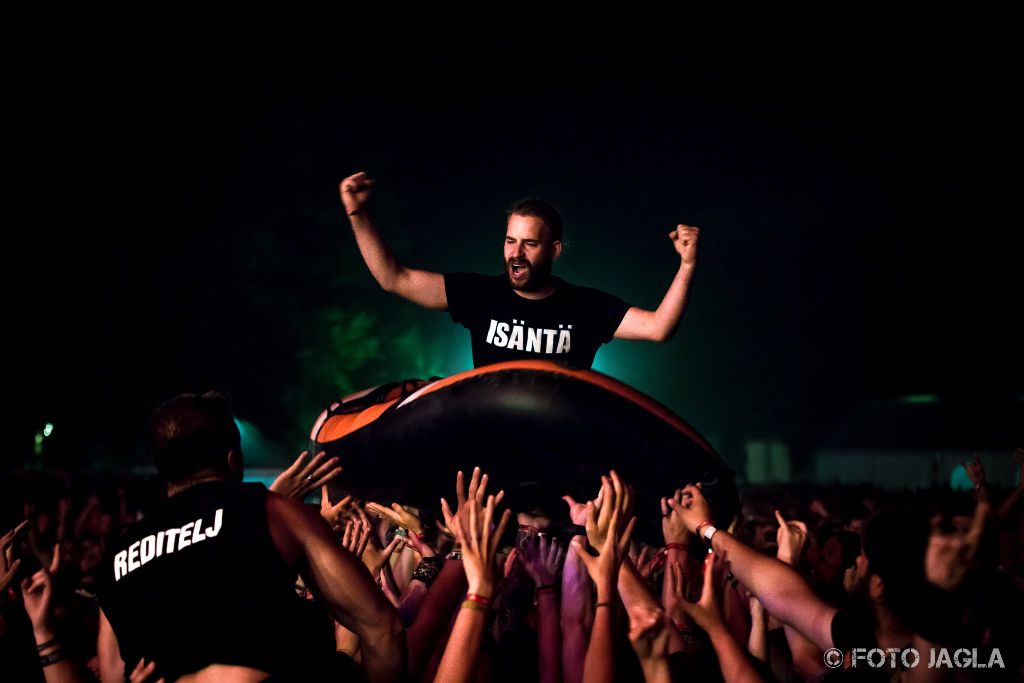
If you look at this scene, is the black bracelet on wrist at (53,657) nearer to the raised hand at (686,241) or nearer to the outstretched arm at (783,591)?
the outstretched arm at (783,591)

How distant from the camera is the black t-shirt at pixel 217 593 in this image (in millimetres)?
2650

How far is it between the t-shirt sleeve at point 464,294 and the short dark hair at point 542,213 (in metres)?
0.39

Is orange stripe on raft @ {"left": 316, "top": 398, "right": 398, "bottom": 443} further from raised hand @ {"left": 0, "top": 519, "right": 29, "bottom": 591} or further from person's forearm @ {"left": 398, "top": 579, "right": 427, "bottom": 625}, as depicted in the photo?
raised hand @ {"left": 0, "top": 519, "right": 29, "bottom": 591}

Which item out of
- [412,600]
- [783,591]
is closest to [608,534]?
[783,591]

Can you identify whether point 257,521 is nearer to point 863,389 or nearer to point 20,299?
point 20,299

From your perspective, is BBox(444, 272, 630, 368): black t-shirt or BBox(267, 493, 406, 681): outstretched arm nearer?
BBox(267, 493, 406, 681): outstretched arm

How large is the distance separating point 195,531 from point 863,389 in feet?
213

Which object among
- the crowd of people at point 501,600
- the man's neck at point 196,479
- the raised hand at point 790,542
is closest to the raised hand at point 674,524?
the crowd of people at point 501,600

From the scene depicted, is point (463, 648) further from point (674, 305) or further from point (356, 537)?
point (674, 305)

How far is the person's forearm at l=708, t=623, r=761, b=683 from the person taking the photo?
266 cm

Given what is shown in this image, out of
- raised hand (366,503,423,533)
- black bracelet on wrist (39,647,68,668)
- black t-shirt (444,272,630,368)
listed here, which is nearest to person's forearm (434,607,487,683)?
black bracelet on wrist (39,647,68,668)

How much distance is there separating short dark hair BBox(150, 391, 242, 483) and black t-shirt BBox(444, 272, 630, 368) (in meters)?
2.01

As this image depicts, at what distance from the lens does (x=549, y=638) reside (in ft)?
10.4

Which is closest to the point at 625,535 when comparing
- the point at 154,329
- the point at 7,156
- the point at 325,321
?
the point at 7,156
